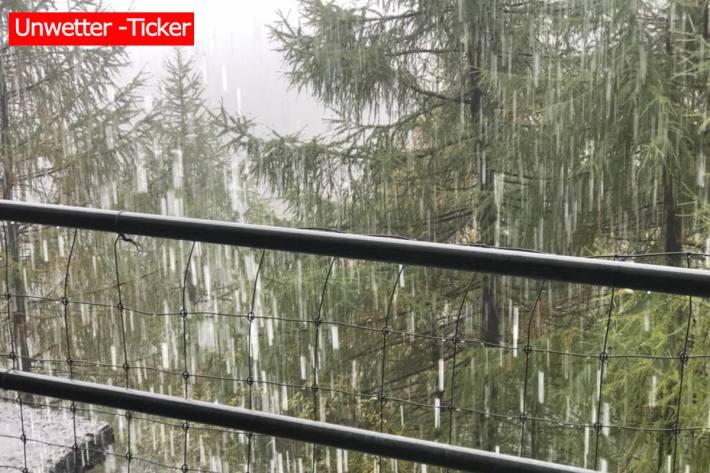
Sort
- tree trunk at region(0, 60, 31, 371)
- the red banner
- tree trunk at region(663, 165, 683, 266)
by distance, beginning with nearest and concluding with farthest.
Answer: tree trunk at region(663, 165, 683, 266)
tree trunk at region(0, 60, 31, 371)
the red banner

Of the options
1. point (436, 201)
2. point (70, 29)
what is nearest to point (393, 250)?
point (436, 201)

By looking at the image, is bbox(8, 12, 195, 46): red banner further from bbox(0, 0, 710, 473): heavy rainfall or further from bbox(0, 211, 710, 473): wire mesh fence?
bbox(0, 211, 710, 473): wire mesh fence

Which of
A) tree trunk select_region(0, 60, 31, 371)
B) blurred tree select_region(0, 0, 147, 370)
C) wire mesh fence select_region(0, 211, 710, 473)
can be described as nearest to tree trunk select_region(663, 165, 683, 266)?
wire mesh fence select_region(0, 211, 710, 473)

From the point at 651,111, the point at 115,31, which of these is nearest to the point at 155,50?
the point at 115,31

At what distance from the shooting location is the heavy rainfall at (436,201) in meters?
6.37

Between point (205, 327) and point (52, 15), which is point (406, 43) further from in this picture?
point (205, 327)

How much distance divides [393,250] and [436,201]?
24.1ft

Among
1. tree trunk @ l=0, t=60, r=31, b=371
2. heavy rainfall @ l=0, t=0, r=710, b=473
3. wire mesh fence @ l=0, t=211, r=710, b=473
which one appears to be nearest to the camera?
wire mesh fence @ l=0, t=211, r=710, b=473

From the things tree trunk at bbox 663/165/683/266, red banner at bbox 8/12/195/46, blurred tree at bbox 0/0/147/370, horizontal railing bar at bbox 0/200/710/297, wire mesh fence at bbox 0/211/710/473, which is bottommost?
wire mesh fence at bbox 0/211/710/473

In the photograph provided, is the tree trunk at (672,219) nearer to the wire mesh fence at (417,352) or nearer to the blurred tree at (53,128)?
the wire mesh fence at (417,352)

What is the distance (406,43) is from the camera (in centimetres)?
854

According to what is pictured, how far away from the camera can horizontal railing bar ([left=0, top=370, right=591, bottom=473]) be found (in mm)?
1088

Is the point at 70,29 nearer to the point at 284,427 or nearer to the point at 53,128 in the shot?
the point at 53,128

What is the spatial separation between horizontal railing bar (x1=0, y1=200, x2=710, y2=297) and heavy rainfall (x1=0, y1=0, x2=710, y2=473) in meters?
2.85
